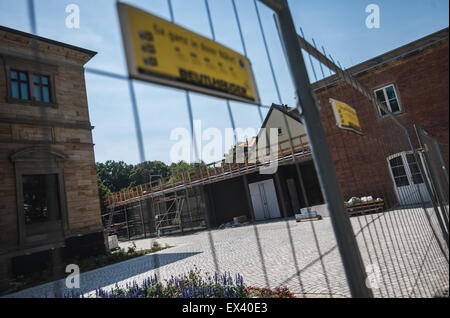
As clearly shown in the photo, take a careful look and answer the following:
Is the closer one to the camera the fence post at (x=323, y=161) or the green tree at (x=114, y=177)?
the fence post at (x=323, y=161)

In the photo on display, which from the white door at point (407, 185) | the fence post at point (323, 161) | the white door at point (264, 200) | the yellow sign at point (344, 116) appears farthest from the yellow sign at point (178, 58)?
the white door at point (264, 200)

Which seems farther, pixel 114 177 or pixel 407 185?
pixel 114 177

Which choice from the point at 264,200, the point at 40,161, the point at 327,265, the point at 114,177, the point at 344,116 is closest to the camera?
the point at 344,116

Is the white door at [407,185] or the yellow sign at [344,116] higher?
the yellow sign at [344,116]

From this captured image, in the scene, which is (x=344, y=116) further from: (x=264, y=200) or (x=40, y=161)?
(x=264, y=200)

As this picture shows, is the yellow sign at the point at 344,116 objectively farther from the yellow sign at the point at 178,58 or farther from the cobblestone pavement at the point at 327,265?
the yellow sign at the point at 178,58

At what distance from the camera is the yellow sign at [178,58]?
1.16m

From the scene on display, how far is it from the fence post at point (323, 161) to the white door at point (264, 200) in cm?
1622

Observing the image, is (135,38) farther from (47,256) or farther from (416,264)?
(47,256)

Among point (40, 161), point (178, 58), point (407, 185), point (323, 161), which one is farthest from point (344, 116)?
point (40, 161)

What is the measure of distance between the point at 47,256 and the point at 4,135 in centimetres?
486

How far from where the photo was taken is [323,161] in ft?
5.80

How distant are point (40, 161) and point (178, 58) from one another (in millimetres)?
11954

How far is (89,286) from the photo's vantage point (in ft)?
22.1
